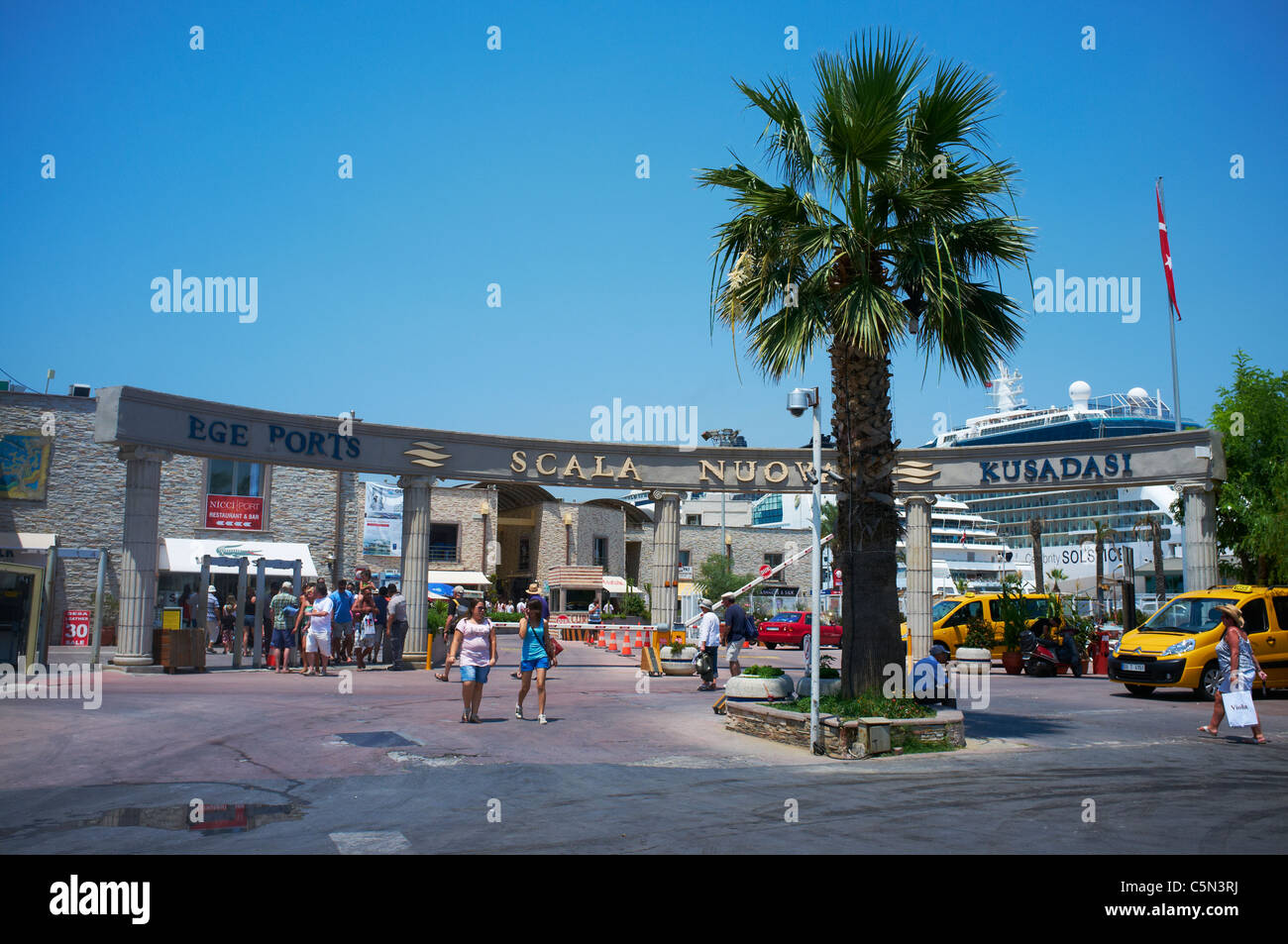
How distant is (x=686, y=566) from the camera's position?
219ft

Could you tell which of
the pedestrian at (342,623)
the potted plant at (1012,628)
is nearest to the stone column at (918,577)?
the potted plant at (1012,628)

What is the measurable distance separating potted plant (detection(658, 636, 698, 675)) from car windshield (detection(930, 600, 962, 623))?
7.32 m

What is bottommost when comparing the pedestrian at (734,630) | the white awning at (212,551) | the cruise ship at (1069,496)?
the pedestrian at (734,630)

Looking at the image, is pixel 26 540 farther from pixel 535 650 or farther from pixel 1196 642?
pixel 1196 642

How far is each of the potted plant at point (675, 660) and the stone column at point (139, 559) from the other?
10.7m

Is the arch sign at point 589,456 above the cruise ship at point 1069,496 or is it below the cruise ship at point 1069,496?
below

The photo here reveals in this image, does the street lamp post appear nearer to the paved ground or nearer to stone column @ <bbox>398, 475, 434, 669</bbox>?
the paved ground

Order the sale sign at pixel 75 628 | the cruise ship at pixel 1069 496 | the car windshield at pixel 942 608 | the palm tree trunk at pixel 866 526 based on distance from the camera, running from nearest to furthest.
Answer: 1. the palm tree trunk at pixel 866 526
2. the car windshield at pixel 942 608
3. the sale sign at pixel 75 628
4. the cruise ship at pixel 1069 496

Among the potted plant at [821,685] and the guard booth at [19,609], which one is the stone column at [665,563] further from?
the guard booth at [19,609]

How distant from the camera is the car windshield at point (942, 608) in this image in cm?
2636

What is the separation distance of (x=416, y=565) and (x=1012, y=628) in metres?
15.1

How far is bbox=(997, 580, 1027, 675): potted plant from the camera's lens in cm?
2428
